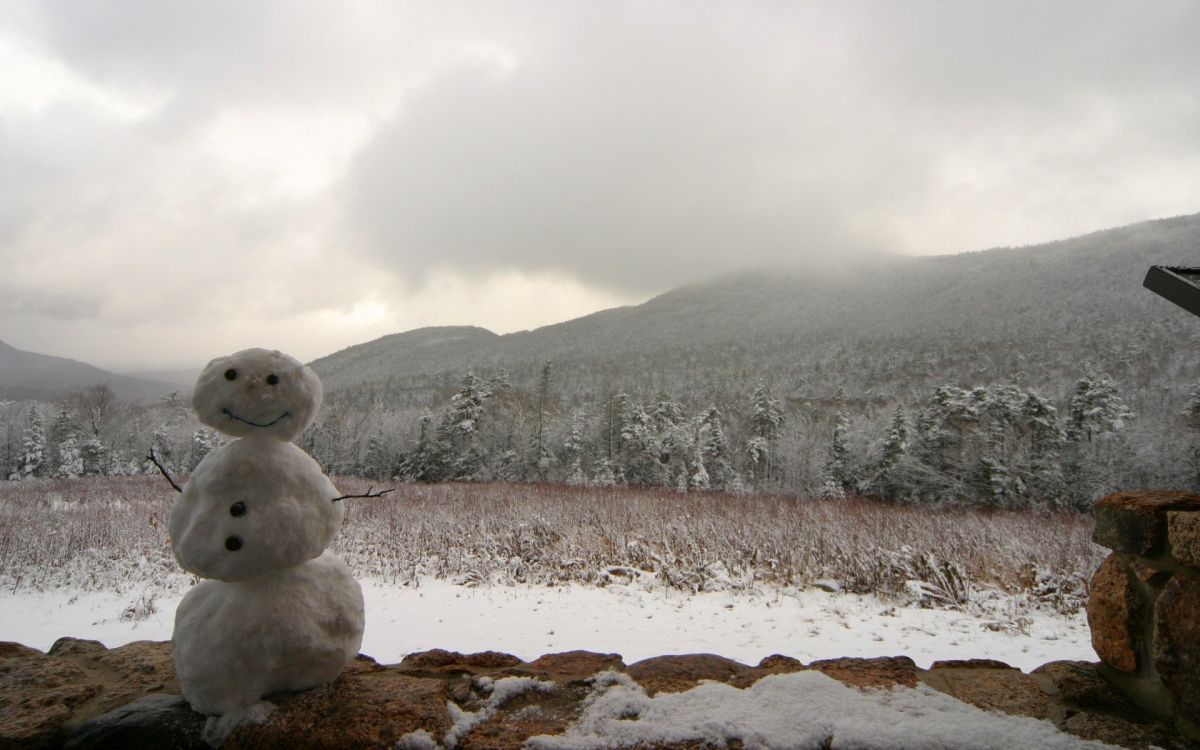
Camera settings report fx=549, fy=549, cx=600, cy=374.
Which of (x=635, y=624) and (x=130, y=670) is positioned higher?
(x=130, y=670)

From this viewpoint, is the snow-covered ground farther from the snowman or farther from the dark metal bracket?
the dark metal bracket

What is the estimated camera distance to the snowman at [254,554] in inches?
72.5

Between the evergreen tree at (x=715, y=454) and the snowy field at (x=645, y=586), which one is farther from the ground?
the snowy field at (x=645, y=586)

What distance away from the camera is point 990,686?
2.11m

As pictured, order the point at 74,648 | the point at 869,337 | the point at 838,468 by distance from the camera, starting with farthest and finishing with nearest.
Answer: the point at 869,337 → the point at 838,468 → the point at 74,648

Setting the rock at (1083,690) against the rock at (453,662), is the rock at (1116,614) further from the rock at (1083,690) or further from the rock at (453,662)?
the rock at (453,662)

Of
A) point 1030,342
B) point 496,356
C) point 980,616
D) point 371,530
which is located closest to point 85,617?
point 371,530

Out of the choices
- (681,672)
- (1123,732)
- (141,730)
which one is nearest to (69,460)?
(141,730)

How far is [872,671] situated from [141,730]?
2.68 metres

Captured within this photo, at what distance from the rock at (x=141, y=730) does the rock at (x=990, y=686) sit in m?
2.65

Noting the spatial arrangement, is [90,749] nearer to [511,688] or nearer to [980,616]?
[511,688]

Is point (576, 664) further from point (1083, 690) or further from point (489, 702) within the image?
point (1083, 690)

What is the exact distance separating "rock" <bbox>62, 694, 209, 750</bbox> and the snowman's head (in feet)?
3.17

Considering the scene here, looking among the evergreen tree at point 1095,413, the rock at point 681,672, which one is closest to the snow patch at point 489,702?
the rock at point 681,672
